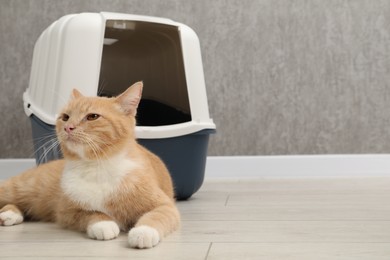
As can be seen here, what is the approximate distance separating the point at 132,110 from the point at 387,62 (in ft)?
6.33

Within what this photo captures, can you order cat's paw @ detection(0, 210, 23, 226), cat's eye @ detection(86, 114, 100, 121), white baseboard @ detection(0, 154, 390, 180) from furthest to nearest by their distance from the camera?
white baseboard @ detection(0, 154, 390, 180) → cat's paw @ detection(0, 210, 23, 226) → cat's eye @ detection(86, 114, 100, 121)

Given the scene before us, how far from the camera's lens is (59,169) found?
1719mm

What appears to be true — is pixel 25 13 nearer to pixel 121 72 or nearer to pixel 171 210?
pixel 121 72

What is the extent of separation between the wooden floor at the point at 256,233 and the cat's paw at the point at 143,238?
0.02 meters

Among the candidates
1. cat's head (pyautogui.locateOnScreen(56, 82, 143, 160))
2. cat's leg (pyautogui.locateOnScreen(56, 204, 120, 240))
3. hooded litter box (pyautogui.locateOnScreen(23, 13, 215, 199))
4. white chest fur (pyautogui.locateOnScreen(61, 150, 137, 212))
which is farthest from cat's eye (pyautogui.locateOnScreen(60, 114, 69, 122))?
hooded litter box (pyautogui.locateOnScreen(23, 13, 215, 199))

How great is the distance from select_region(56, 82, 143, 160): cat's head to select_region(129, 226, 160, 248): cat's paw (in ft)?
0.88

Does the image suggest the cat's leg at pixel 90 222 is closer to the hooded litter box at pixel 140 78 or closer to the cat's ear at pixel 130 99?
the cat's ear at pixel 130 99

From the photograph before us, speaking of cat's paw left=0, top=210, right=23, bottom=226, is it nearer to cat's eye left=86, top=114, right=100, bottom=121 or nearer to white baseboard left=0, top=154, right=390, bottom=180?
cat's eye left=86, top=114, right=100, bottom=121

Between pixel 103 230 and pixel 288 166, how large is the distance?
1.81 meters

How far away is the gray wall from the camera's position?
3.05m

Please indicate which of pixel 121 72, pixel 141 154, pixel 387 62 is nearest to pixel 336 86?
pixel 387 62

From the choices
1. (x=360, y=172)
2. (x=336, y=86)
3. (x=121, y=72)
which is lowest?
(x=360, y=172)

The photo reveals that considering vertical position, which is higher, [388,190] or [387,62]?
[387,62]

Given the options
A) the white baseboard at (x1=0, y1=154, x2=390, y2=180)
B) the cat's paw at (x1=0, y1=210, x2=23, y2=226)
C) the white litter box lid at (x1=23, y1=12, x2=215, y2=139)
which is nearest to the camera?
the cat's paw at (x1=0, y1=210, x2=23, y2=226)
